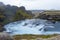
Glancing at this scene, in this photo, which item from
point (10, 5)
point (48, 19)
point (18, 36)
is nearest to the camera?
point (18, 36)

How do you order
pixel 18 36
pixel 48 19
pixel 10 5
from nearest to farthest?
pixel 18 36 < pixel 48 19 < pixel 10 5

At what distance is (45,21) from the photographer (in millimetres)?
7121

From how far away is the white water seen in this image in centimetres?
688

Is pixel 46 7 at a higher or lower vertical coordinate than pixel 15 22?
higher

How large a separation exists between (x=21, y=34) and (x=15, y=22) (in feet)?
2.27

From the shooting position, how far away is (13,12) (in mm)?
7457

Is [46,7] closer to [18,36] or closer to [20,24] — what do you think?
[20,24]

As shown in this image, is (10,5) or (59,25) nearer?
(59,25)

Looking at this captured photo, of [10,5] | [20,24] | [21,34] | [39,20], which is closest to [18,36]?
[21,34]

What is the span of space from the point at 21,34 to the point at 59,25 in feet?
6.09

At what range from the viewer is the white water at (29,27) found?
6883 millimetres

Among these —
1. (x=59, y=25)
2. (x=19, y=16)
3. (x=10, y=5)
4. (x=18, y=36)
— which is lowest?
(x=18, y=36)

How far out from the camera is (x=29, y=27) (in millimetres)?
7008

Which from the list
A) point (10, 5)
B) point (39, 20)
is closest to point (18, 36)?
point (39, 20)
